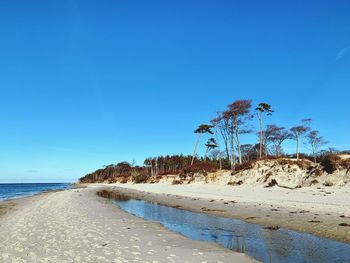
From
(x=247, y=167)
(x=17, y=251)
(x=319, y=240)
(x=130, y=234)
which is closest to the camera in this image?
(x=17, y=251)

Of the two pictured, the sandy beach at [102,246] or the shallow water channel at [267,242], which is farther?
the shallow water channel at [267,242]

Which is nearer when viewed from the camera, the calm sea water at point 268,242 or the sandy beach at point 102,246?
the sandy beach at point 102,246

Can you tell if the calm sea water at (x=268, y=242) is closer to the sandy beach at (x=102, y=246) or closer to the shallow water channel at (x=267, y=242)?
the shallow water channel at (x=267, y=242)

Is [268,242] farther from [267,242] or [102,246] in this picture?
[102,246]

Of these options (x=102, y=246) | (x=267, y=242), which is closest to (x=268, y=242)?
(x=267, y=242)

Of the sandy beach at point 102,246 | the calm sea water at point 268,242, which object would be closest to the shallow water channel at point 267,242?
the calm sea water at point 268,242

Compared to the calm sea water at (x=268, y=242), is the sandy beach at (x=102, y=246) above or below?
above

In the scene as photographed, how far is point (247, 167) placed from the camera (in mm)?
41062

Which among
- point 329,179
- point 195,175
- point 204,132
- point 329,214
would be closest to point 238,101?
point 195,175

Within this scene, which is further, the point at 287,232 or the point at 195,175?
the point at 195,175

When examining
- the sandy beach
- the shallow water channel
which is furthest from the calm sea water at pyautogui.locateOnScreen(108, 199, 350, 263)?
the sandy beach

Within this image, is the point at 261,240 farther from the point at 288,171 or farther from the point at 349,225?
the point at 288,171

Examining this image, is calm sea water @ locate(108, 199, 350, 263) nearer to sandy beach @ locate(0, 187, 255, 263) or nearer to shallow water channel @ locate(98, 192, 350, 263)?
shallow water channel @ locate(98, 192, 350, 263)

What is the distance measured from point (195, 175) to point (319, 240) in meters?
42.1
